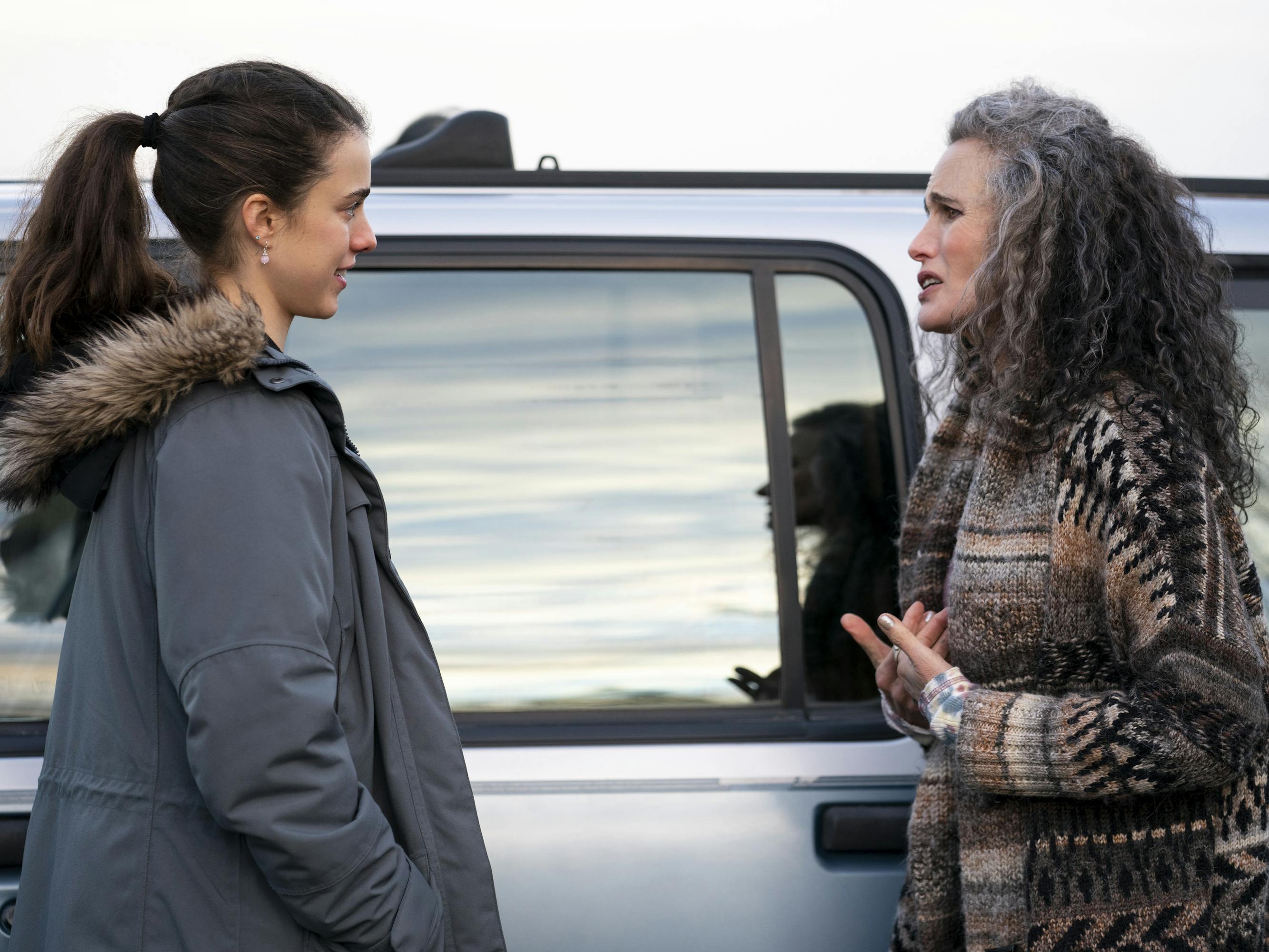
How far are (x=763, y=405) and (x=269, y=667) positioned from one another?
3.46ft

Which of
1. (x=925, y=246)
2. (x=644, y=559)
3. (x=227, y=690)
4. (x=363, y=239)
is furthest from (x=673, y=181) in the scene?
(x=227, y=690)

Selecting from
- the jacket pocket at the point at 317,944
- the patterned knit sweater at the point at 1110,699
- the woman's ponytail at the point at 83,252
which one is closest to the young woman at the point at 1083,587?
the patterned knit sweater at the point at 1110,699

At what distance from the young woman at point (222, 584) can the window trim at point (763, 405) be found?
20.1 inches

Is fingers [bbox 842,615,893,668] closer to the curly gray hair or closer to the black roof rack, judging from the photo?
the curly gray hair

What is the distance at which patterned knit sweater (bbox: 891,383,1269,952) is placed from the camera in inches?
49.5

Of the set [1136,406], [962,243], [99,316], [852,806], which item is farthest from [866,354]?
[99,316]

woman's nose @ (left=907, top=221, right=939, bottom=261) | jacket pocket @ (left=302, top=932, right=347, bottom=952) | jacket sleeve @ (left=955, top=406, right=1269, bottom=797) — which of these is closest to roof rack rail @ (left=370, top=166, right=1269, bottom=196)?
woman's nose @ (left=907, top=221, right=939, bottom=261)

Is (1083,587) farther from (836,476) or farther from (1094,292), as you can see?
(836,476)

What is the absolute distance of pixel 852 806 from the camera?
1763mm

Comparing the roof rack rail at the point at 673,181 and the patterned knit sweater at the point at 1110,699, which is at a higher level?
the roof rack rail at the point at 673,181

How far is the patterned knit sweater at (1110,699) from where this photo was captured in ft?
4.12

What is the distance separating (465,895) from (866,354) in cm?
114

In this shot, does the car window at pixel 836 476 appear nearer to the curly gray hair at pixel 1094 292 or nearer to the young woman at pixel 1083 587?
the young woman at pixel 1083 587

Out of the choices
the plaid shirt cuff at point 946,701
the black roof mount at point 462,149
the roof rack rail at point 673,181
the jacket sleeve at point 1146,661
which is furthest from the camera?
the black roof mount at point 462,149
